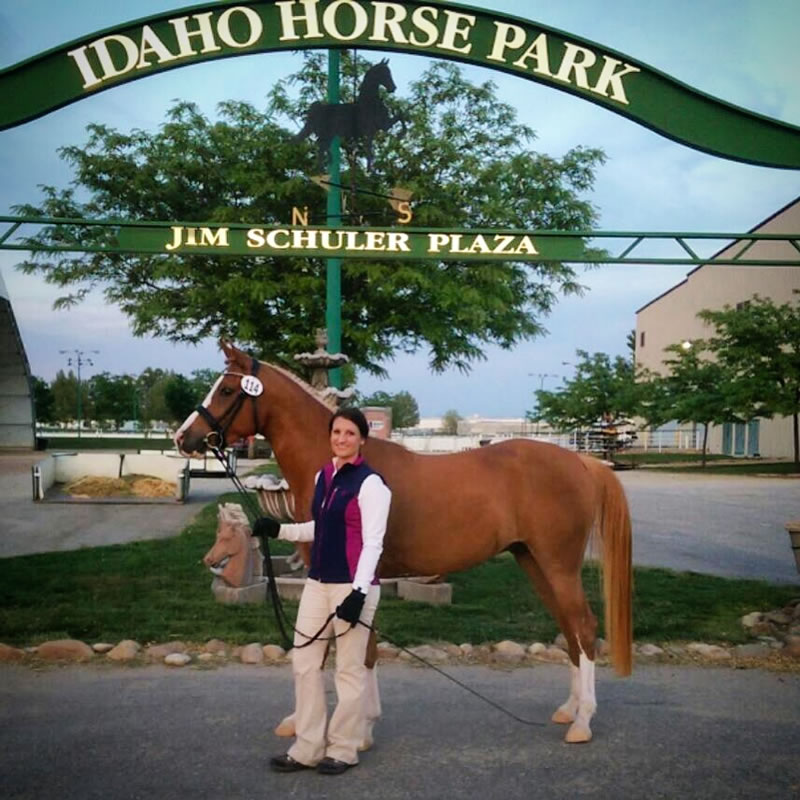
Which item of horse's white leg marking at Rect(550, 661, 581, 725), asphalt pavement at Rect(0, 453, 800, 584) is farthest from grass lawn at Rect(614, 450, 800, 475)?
horse's white leg marking at Rect(550, 661, 581, 725)

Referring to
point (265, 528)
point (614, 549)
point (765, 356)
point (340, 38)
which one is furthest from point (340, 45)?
point (765, 356)

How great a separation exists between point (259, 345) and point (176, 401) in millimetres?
26013

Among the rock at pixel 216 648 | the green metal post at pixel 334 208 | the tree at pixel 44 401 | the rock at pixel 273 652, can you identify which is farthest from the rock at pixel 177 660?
the tree at pixel 44 401

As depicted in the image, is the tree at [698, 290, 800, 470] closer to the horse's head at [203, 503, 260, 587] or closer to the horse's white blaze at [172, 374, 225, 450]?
the horse's head at [203, 503, 260, 587]

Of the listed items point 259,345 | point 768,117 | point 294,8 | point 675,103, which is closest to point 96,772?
point 294,8

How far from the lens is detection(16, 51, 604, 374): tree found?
13367 millimetres

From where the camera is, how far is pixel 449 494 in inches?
204

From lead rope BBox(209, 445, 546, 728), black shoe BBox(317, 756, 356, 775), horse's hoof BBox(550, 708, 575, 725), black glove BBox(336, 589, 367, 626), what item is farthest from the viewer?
horse's hoof BBox(550, 708, 575, 725)

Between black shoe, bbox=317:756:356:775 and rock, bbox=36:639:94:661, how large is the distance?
9.60ft

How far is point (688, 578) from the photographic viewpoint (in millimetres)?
10438

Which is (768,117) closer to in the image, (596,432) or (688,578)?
(688,578)

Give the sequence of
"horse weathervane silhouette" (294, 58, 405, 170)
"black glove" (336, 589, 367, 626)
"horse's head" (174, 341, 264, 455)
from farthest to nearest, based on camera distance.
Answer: "horse weathervane silhouette" (294, 58, 405, 170)
"horse's head" (174, 341, 264, 455)
"black glove" (336, 589, 367, 626)

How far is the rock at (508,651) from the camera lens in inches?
267

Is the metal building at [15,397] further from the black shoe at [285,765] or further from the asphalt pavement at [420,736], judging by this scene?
the black shoe at [285,765]
